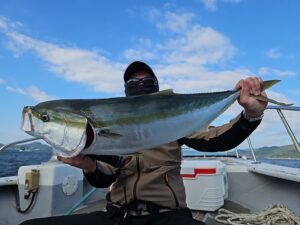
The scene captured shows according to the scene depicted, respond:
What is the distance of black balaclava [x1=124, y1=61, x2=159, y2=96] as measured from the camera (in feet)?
10.9

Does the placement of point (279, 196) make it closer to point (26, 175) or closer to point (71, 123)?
point (26, 175)

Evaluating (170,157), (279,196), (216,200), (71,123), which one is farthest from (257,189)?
(71,123)

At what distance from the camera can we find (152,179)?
9.59ft

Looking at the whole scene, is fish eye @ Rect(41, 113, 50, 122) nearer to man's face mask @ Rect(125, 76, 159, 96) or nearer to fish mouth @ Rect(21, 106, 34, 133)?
fish mouth @ Rect(21, 106, 34, 133)

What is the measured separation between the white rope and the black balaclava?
268cm

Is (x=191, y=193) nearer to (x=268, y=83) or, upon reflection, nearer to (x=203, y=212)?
(x=203, y=212)

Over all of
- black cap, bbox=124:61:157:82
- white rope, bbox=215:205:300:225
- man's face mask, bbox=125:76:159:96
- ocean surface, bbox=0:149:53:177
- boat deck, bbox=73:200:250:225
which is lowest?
white rope, bbox=215:205:300:225

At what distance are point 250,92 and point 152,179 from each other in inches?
43.2

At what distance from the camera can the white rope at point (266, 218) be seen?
15.9 ft

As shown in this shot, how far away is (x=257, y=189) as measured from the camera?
6.44 meters

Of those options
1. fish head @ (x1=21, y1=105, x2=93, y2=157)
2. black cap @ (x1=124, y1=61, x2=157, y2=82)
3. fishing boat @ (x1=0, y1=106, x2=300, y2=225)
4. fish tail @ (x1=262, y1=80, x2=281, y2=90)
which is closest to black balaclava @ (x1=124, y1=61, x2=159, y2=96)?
black cap @ (x1=124, y1=61, x2=157, y2=82)

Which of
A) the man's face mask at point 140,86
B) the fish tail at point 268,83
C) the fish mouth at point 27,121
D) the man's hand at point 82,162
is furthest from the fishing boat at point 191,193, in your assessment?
the fish mouth at point 27,121

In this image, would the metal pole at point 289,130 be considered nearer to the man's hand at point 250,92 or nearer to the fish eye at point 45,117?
the man's hand at point 250,92

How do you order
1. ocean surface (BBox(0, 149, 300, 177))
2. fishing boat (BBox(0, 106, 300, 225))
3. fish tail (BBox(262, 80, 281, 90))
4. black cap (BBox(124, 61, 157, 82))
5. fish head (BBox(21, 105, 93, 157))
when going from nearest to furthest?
fish head (BBox(21, 105, 93, 157)) < fish tail (BBox(262, 80, 281, 90)) < black cap (BBox(124, 61, 157, 82)) < fishing boat (BBox(0, 106, 300, 225)) < ocean surface (BBox(0, 149, 300, 177))
